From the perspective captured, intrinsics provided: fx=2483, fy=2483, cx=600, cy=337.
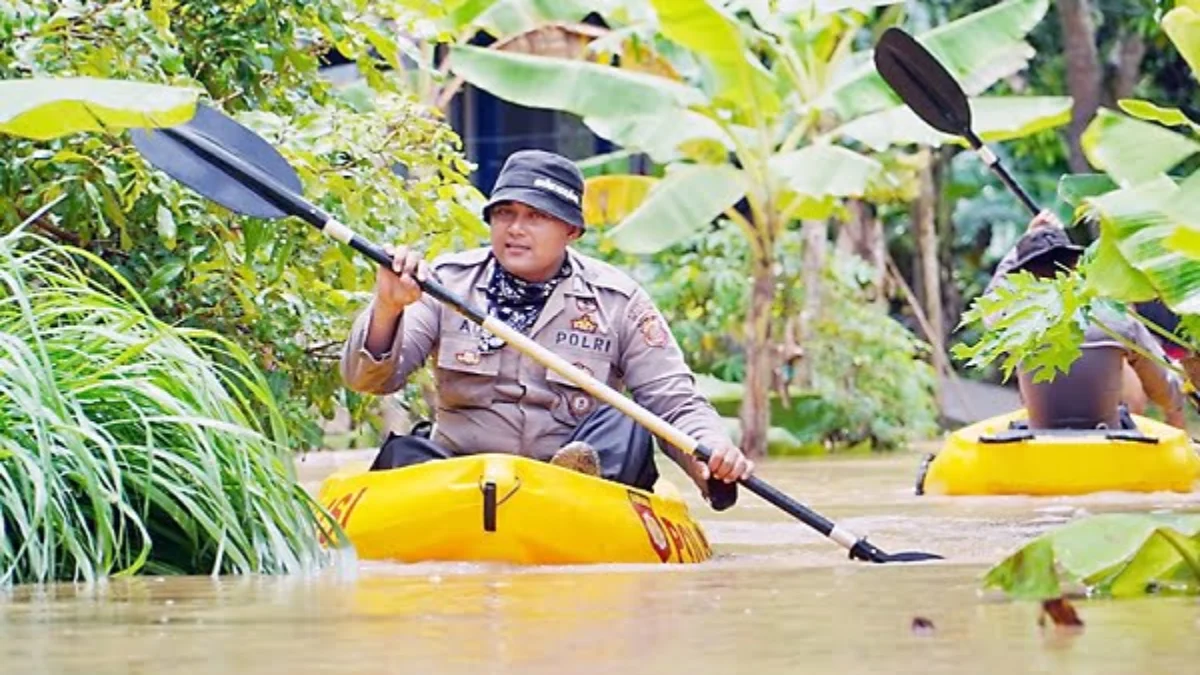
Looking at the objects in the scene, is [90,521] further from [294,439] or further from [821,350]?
[821,350]

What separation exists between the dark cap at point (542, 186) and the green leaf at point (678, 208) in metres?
6.57

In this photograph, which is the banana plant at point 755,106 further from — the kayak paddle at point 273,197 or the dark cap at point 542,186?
the kayak paddle at point 273,197

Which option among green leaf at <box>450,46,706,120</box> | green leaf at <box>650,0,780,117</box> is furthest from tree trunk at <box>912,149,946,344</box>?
green leaf at <box>450,46,706,120</box>

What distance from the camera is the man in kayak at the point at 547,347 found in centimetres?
708

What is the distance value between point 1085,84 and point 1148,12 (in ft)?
6.20

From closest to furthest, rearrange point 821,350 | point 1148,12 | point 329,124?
1. point 329,124
2. point 821,350
3. point 1148,12

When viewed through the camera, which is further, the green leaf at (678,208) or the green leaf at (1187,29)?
the green leaf at (678,208)

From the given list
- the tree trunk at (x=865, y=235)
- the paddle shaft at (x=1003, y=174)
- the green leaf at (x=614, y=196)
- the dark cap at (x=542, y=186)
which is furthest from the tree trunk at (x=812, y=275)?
the dark cap at (x=542, y=186)

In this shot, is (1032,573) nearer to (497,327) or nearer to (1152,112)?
(1152,112)

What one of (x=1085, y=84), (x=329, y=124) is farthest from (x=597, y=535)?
(x=1085, y=84)

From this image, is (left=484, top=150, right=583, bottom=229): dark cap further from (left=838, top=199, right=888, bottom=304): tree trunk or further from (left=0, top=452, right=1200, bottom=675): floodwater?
(left=838, top=199, right=888, bottom=304): tree trunk

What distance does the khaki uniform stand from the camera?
714 cm

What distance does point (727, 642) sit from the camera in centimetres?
406

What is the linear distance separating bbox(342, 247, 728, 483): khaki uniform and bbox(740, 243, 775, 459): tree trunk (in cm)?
759
